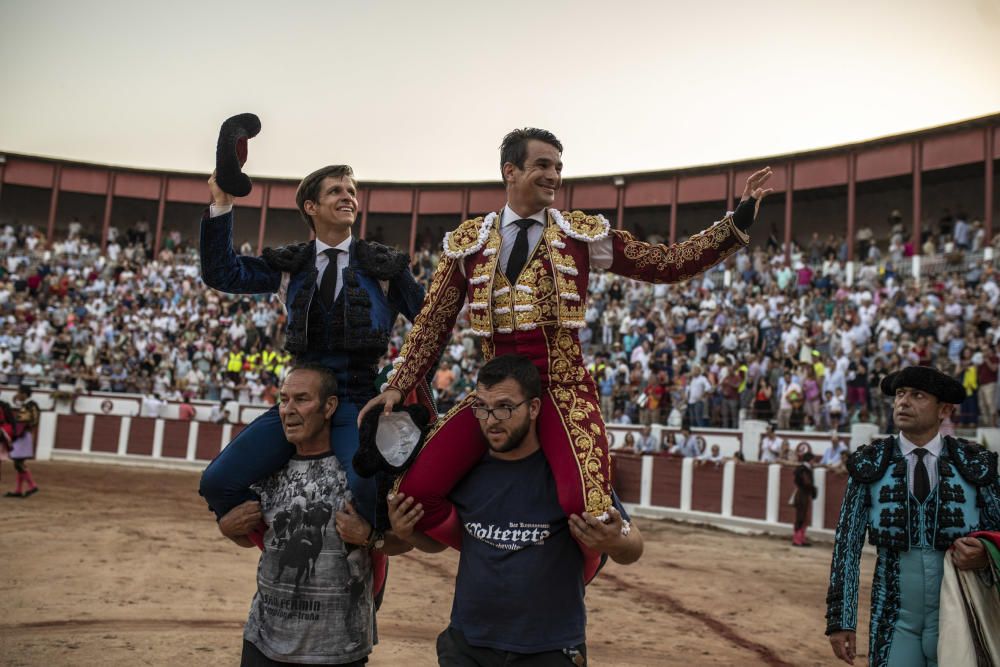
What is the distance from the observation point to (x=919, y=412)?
307 centimetres

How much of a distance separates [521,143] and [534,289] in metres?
0.45

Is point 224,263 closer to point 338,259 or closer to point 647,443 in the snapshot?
point 338,259

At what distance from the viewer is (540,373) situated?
2.62m

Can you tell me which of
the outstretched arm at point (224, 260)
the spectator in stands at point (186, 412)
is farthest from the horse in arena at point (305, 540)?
the spectator in stands at point (186, 412)

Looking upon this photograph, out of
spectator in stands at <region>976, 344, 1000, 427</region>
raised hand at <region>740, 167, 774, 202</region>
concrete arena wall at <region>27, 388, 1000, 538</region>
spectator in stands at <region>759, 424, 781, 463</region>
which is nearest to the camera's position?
raised hand at <region>740, 167, 774, 202</region>

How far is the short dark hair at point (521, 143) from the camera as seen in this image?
274 centimetres

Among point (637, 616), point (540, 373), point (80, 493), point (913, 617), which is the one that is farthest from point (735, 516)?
point (540, 373)

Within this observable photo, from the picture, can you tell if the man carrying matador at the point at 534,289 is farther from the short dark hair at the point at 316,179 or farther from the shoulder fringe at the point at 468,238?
the short dark hair at the point at 316,179

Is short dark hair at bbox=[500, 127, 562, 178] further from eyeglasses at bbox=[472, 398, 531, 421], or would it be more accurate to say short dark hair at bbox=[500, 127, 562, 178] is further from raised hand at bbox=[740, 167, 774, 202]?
eyeglasses at bbox=[472, 398, 531, 421]

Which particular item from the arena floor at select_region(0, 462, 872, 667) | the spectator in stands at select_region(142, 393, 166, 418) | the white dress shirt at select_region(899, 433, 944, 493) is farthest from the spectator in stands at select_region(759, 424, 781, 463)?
the spectator in stands at select_region(142, 393, 166, 418)

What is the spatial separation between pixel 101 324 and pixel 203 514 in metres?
10.2

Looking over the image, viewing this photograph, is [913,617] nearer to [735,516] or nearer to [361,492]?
[361,492]

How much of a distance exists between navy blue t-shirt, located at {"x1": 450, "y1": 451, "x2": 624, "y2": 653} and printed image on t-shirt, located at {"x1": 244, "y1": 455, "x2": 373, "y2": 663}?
37 cm

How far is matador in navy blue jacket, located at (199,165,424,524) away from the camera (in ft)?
8.51
